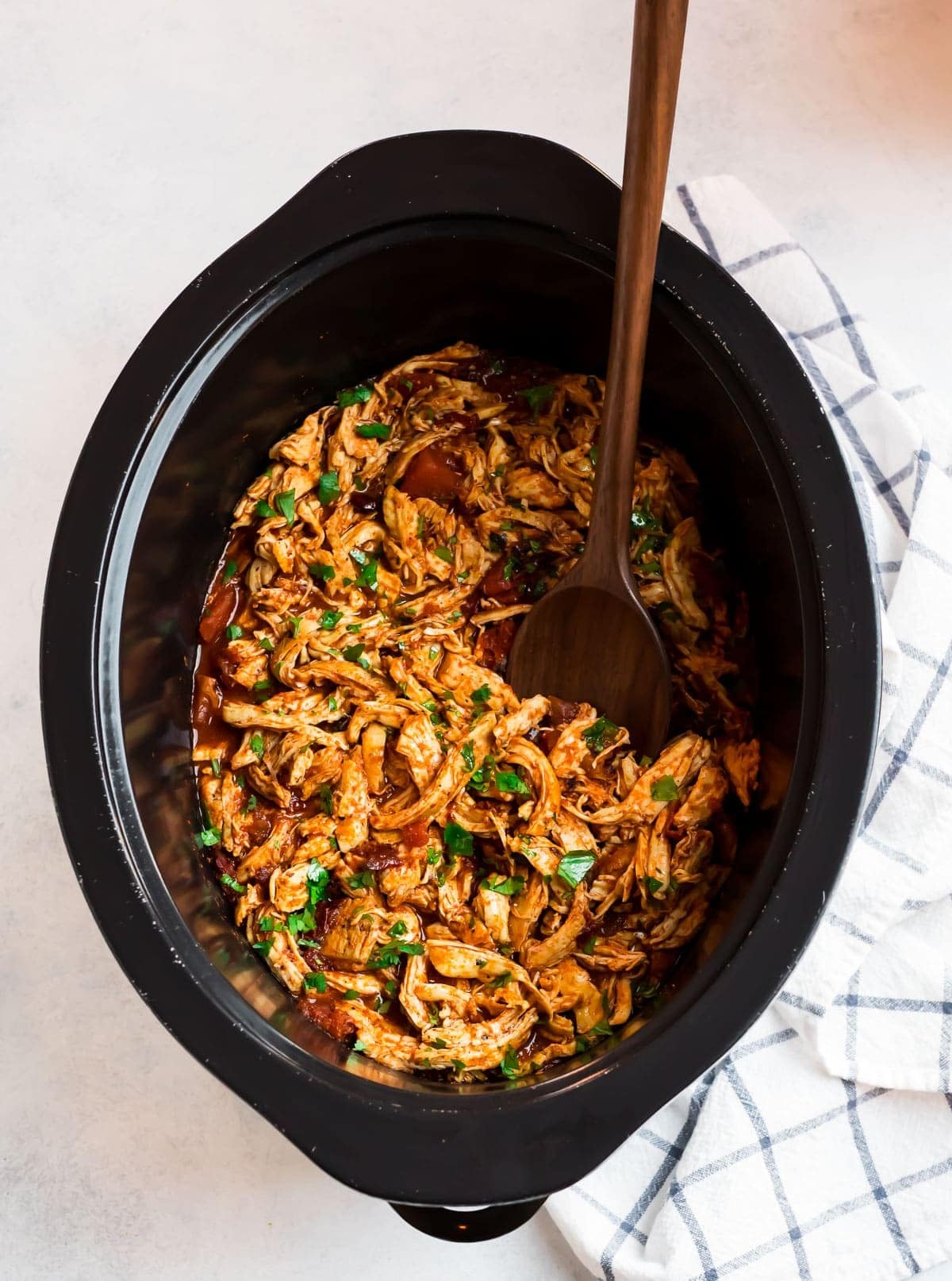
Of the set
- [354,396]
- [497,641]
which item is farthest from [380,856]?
[354,396]

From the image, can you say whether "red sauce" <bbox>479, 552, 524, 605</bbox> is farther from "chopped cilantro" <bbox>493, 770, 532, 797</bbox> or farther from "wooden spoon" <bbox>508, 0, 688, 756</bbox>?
"chopped cilantro" <bbox>493, 770, 532, 797</bbox>

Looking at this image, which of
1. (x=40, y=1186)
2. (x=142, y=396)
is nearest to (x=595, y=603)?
(x=142, y=396)

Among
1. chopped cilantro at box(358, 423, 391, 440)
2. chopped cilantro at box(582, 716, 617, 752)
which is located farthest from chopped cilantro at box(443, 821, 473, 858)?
chopped cilantro at box(358, 423, 391, 440)

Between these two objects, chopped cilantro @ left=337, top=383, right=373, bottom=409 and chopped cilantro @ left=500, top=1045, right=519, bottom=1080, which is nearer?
chopped cilantro @ left=500, top=1045, right=519, bottom=1080

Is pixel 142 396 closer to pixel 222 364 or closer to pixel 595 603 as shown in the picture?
pixel 222 364

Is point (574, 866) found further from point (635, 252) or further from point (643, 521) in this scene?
point (635, 252)

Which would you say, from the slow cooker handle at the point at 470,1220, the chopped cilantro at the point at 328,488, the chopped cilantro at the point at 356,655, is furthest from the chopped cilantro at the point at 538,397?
the slow cooker handle at the point at 470,1220

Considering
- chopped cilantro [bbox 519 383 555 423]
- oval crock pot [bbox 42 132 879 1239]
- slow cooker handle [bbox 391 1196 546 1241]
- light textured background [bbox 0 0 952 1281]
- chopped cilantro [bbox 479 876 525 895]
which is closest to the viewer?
oval crock pot [bbox 42 132 879 1239]
